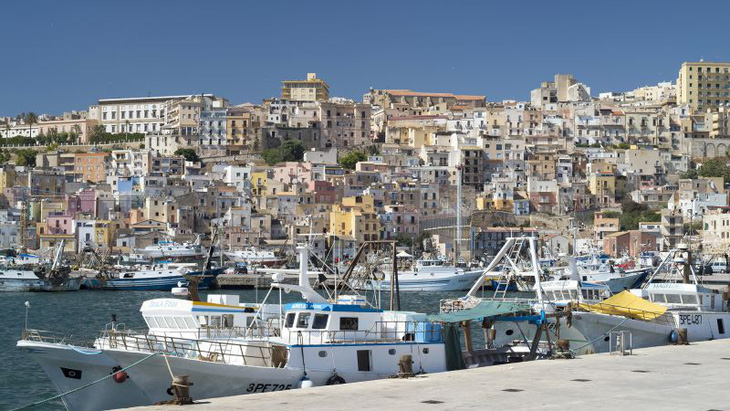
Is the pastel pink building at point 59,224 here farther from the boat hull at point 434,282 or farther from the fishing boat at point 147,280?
the boat hull at point 434,282

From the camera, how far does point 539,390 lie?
1823cm

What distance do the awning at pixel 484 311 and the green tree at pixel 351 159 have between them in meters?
80.9

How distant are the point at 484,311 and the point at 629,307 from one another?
16.5 ft

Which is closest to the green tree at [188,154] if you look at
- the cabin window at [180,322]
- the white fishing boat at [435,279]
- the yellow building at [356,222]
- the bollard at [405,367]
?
the yellow building at [356,222]

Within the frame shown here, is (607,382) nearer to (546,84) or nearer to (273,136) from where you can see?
(273,136)

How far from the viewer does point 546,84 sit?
432 feet

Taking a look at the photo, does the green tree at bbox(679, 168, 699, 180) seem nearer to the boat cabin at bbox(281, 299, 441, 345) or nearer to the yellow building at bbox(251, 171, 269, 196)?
the yellow building at bbox(251, 171, 269, 196)

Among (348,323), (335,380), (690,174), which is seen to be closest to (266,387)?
(335,380)

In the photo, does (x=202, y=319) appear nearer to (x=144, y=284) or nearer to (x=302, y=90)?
(x=144, y=284)

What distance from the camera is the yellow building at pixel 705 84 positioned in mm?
134750

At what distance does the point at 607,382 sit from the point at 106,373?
8944 mm

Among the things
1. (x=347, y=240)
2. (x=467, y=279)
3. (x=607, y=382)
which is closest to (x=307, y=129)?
(x=347, y=240)

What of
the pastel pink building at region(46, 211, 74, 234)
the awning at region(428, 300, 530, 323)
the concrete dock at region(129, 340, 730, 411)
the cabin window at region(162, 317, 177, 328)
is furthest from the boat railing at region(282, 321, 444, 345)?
the pastel pink building at region(46, 211, 74, 234)

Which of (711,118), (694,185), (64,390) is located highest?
(711,118)
